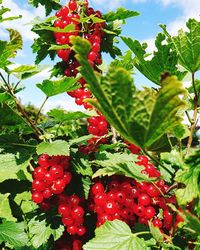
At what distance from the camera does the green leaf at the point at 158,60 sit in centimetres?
165

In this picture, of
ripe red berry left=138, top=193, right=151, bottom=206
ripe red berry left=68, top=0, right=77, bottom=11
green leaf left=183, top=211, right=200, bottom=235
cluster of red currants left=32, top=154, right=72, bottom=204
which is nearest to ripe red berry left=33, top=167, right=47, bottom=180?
cluster of red currants left=32, top=154, right=72, bottom=204

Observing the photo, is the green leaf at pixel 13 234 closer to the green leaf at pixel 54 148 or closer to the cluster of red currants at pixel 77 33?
the green leaf at pixel 54 148

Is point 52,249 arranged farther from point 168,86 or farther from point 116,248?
point 168,86

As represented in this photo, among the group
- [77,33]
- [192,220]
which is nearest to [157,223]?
[192,220]

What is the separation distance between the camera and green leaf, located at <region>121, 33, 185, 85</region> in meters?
1.65

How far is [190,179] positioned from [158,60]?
2.26 ft

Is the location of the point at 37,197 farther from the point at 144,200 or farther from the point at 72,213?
the point at 144,200

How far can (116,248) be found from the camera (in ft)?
5.02

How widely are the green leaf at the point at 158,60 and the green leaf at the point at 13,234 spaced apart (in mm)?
1134

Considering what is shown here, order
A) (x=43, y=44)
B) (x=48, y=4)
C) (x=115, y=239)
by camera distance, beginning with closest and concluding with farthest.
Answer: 1. (x=115, y=239)
2. (x=43, y=44)
3. (x=48, y=4)

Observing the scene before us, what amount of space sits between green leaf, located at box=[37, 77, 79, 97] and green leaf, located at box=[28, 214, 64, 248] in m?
0.72

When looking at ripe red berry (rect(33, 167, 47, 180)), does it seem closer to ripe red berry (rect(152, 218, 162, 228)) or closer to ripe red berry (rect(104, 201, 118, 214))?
ripe red berry (rect(104, 201, 118, 214))

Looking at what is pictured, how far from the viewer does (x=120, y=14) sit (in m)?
2.49

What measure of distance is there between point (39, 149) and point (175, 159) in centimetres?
69
